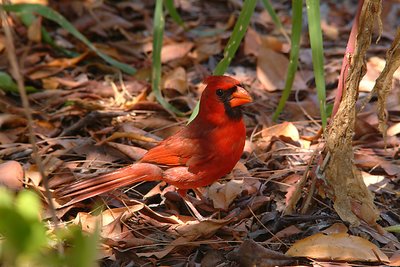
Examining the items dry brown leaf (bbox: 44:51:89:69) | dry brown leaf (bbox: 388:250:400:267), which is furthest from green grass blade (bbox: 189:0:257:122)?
dry brown leaf (bbox: 44:51:89:69)

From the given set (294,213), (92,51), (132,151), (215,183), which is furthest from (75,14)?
(294,213)

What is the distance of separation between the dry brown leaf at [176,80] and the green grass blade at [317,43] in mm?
1332

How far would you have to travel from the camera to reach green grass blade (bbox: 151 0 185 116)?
12.5 feet

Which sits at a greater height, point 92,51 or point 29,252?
point 29,252

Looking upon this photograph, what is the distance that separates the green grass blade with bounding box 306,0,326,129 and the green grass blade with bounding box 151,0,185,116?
3.50ft

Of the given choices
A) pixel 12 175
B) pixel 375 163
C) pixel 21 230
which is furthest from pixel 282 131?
pixel 21 230

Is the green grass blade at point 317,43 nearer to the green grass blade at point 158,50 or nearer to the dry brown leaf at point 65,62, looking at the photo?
the green grass blade at point 158,50

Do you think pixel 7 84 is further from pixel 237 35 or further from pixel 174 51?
pixel 237 35

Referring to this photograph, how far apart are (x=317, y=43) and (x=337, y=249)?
0.95 metres

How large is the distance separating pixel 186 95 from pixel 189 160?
1174mm

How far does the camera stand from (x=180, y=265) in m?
2.66

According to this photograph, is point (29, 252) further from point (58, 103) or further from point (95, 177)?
point (58, 103)

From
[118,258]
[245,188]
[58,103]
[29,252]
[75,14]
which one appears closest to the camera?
[29,252]

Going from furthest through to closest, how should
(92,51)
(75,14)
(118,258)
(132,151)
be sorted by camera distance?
(75,14)
(92,51)
(132,151)
(118,258)
